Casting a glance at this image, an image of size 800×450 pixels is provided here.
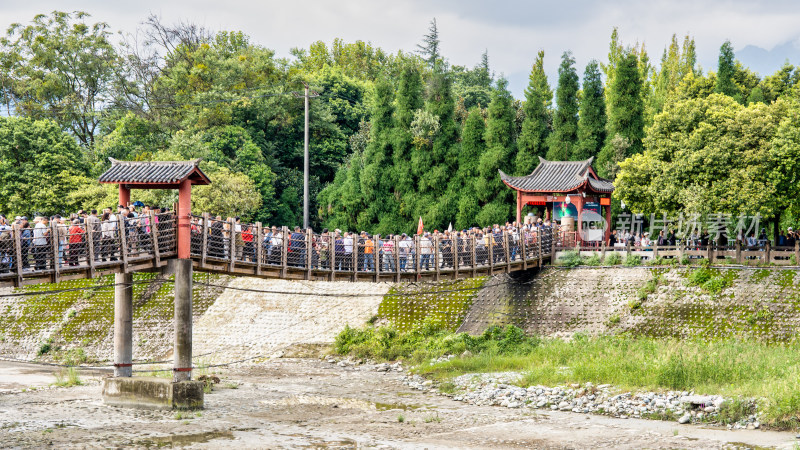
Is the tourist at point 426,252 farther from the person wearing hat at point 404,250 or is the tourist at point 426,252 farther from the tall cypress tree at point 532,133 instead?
the tall cypress tree at point 532,133

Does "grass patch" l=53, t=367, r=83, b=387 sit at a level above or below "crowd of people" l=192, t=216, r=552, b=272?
below

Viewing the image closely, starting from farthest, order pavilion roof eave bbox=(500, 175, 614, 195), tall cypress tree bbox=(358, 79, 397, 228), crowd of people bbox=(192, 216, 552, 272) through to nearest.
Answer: tall cypress tree bbox=(358, 79, 397, 228) → pavilion roof eave bbox=(500, 175, 614, 195) → crowd of people bbox=(192, 216, 552, 272)

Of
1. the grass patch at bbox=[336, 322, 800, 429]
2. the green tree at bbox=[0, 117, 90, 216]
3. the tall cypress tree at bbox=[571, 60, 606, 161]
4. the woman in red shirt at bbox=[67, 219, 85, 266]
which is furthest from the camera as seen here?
the tall cypress tree at bbox=[571, 60, 606, 161]

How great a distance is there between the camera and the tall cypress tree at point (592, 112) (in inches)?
1769

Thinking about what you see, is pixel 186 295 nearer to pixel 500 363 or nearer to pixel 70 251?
pixel 70 251

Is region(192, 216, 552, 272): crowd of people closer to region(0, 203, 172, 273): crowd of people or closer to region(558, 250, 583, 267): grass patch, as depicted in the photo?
region(558, 250, 583, 267): grass patch

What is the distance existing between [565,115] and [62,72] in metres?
30.2

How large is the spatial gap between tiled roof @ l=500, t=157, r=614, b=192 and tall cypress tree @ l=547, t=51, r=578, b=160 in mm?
8941

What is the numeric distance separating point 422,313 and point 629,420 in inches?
522

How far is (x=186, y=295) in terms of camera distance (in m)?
22.1

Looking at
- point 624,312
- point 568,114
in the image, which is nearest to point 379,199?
point 568,114

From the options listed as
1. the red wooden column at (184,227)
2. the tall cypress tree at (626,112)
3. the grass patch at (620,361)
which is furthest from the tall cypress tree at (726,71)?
the red wooden column at (184,227)

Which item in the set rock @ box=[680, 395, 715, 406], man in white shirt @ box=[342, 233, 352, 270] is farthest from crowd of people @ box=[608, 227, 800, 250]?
man in white shirt @ box=[342, 233, 352, 270]

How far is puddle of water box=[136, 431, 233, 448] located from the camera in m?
18.2
